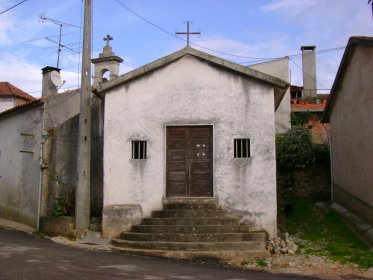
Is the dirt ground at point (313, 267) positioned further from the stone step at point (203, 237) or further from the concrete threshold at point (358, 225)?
the concrete threshold at point (358, 225)

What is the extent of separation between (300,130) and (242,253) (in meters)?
9.38

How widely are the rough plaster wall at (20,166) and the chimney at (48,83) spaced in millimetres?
1627

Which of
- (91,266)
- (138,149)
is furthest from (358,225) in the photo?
Result: (91,266)

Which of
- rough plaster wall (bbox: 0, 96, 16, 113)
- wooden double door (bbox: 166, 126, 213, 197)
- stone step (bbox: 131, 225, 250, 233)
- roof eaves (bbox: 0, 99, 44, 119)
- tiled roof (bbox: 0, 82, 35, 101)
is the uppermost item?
tiled roof (bbox: 0, 82, 35, 101)

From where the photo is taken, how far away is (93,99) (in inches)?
591

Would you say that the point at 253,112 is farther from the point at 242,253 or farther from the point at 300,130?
the point at 300,130

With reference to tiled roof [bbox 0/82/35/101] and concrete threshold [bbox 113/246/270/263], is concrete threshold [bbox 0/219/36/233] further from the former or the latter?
tiled roof [bbox 0/82/35/101]

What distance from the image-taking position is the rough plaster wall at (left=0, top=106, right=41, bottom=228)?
15.1 meters

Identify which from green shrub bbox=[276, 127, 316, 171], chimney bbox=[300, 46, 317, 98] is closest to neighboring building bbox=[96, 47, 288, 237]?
green shrub bbox=[276, 127, 316, 171]

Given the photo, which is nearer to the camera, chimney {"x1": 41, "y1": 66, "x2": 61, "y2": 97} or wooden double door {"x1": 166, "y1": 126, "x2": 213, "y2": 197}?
wooden double door {"x1": 166, "y1": 126, "x2": 213, "y2": 197}

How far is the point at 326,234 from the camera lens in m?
12.9

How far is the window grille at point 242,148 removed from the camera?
12484mm

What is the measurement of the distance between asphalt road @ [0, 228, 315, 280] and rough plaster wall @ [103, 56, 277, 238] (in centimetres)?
213

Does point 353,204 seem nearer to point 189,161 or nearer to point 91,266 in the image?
point 189,161
